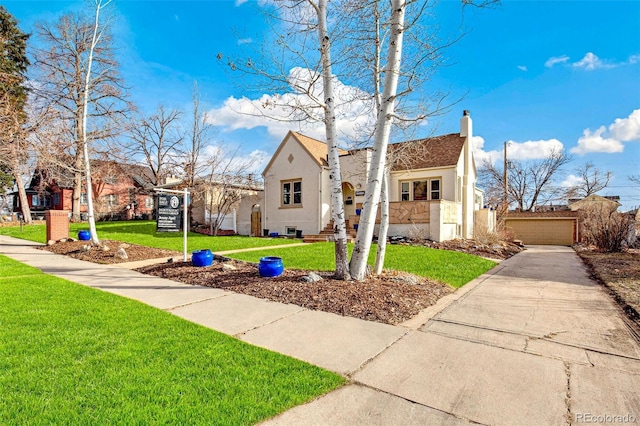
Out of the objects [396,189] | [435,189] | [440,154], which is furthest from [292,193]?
[440,154]

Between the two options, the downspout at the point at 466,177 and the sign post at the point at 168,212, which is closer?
the sign post at the point at 168,212

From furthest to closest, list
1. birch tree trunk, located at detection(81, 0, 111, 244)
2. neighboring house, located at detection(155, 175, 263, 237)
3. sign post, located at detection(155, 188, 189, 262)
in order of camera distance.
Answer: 1. neighboring house, located at detection(155, 175, 263, 237)
2. birch tree trunk, located at detection(81, 0, 111, 244)
3. sign post, located at detection(155, 188, 189, 262)

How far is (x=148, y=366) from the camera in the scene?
124 inches

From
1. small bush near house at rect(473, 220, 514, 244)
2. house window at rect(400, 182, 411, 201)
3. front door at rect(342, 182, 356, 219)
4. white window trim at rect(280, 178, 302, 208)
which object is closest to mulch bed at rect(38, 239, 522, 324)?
white window trim at rect(280, 178, 302, 208)

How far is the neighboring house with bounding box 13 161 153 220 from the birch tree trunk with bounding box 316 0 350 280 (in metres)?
26.1

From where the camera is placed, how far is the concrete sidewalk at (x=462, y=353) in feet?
8.48

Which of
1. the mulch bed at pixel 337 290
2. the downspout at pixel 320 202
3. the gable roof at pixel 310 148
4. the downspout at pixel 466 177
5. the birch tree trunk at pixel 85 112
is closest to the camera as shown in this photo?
the mulch bed at pixel 337 290

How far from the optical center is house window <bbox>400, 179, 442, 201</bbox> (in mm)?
17672

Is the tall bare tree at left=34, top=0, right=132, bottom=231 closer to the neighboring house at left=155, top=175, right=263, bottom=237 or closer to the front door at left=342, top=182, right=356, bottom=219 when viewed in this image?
the neighboring house at left=155, top=175, right=263, bottom=237

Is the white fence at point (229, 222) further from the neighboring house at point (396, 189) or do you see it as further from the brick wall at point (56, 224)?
the brick wall at point (56, 224)

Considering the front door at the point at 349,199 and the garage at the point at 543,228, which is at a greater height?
the front door at the point at 349,199

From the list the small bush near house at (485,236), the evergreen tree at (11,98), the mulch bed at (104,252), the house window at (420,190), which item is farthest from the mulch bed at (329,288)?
the house window at (420,190)

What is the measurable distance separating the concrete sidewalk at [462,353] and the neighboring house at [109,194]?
90.0 ft

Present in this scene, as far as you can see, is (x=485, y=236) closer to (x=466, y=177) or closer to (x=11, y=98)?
(x=466, y=177)
